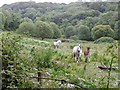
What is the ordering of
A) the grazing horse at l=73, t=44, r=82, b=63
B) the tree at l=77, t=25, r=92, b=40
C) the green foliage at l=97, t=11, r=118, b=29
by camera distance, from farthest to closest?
the grazing horse at l=73, t=44, r=82, b=63
the tree at l=77, t=25, r=92, b=40
the green foliage at l=97, t=11, r=118, b=29

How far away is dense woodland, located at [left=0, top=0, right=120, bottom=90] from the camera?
1233 millimetres

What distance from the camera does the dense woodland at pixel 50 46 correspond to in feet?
4.05

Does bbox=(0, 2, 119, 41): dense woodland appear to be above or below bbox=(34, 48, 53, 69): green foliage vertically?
above

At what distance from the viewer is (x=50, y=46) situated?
244 cm

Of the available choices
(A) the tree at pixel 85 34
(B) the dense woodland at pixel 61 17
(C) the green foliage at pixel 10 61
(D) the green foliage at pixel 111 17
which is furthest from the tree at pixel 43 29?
(C) the green foliage at pixel 10 61

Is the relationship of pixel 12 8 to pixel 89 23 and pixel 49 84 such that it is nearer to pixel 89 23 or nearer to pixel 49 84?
pixel 49 84

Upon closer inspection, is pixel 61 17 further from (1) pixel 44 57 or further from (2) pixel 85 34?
(1) pixel 44 57

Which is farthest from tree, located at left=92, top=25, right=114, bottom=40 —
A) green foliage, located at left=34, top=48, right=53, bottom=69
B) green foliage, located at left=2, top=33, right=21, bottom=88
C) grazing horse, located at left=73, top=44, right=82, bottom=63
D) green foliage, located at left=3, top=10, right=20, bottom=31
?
green foliage, located at left=2, top=33, right=21, bottom=88

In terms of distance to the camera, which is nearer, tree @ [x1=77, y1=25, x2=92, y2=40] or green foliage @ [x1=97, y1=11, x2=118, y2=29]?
green foliage @ [x1=97, y1=11, x2=118, y2=29]

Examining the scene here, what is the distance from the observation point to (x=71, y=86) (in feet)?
4.17

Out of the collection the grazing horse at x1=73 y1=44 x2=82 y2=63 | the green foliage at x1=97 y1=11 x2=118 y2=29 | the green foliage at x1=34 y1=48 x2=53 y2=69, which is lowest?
the grazing horse at x1=73 y1=44 x2=82 y2=63

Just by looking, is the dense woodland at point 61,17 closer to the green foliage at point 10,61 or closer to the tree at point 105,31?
the tree at point 105,31

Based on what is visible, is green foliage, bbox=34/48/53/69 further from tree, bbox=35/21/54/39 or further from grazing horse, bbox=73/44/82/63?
grazing horse, bbox=73/44/82/63

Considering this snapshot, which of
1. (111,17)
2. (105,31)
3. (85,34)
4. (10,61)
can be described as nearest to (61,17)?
(111,17)
